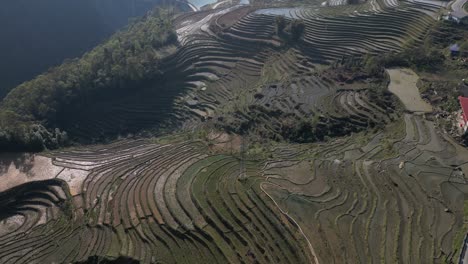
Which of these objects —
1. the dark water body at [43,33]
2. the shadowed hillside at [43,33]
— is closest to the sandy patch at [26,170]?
the shadowed hillside at [43,33]

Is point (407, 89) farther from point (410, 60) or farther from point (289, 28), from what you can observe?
point (289, 28)

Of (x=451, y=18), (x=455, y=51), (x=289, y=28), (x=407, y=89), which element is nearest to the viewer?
(x=407, y=89)

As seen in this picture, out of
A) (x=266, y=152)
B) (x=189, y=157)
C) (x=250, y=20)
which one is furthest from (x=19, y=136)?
(x=250, y=20)

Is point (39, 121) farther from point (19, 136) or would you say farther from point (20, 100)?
point (19, 136)

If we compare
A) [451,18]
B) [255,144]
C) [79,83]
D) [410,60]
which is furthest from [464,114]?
[79,83]

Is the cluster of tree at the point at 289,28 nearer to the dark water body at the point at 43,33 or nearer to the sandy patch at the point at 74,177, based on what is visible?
the sandy patch at the point at 74,177

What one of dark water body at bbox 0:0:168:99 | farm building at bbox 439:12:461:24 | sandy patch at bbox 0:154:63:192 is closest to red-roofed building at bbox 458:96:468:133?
farm building at bbox 439:12:461:24
